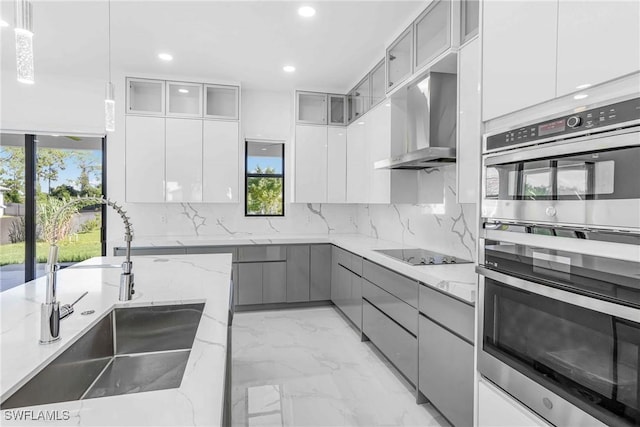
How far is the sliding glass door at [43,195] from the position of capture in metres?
4.05

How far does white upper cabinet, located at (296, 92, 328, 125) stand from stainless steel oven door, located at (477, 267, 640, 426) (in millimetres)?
3454

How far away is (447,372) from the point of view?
78.4 inches

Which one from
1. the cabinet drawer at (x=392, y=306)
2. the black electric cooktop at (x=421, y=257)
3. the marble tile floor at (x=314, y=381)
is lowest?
the marble tile floor at (x=314, y=381)

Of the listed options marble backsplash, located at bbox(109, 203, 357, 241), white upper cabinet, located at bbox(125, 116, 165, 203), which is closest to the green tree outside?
marble backsplash, located at bbox(109, 203, 357, 241)

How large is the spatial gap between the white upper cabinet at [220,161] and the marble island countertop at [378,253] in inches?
21.8

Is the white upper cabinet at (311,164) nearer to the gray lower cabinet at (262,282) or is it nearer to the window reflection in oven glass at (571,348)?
the gray lower cabinet at (262,282)

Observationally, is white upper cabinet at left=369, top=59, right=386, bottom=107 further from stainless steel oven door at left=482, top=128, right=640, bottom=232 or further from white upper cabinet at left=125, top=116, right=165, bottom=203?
white upper cabinet at left=125, top=116, right=165, bottom=203

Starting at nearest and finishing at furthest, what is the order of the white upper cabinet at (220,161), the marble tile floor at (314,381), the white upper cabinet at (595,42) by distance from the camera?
the white upper cabinet at (595,42)
the marble tile floor at (314,381)
the white upper cabinet at (220,161)

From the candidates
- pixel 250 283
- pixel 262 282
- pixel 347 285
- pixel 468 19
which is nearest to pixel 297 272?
pixel 262 282

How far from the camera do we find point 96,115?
420cm

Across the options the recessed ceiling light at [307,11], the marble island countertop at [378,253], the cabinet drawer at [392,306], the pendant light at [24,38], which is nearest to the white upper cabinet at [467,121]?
the marble island countertop at [378,253]

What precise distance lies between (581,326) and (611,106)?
686mm

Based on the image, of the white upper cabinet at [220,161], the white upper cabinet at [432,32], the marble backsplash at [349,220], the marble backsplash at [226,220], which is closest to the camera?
the white upper cabinet at [432,32]

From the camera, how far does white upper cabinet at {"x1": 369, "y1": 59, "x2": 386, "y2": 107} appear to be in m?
3.44
